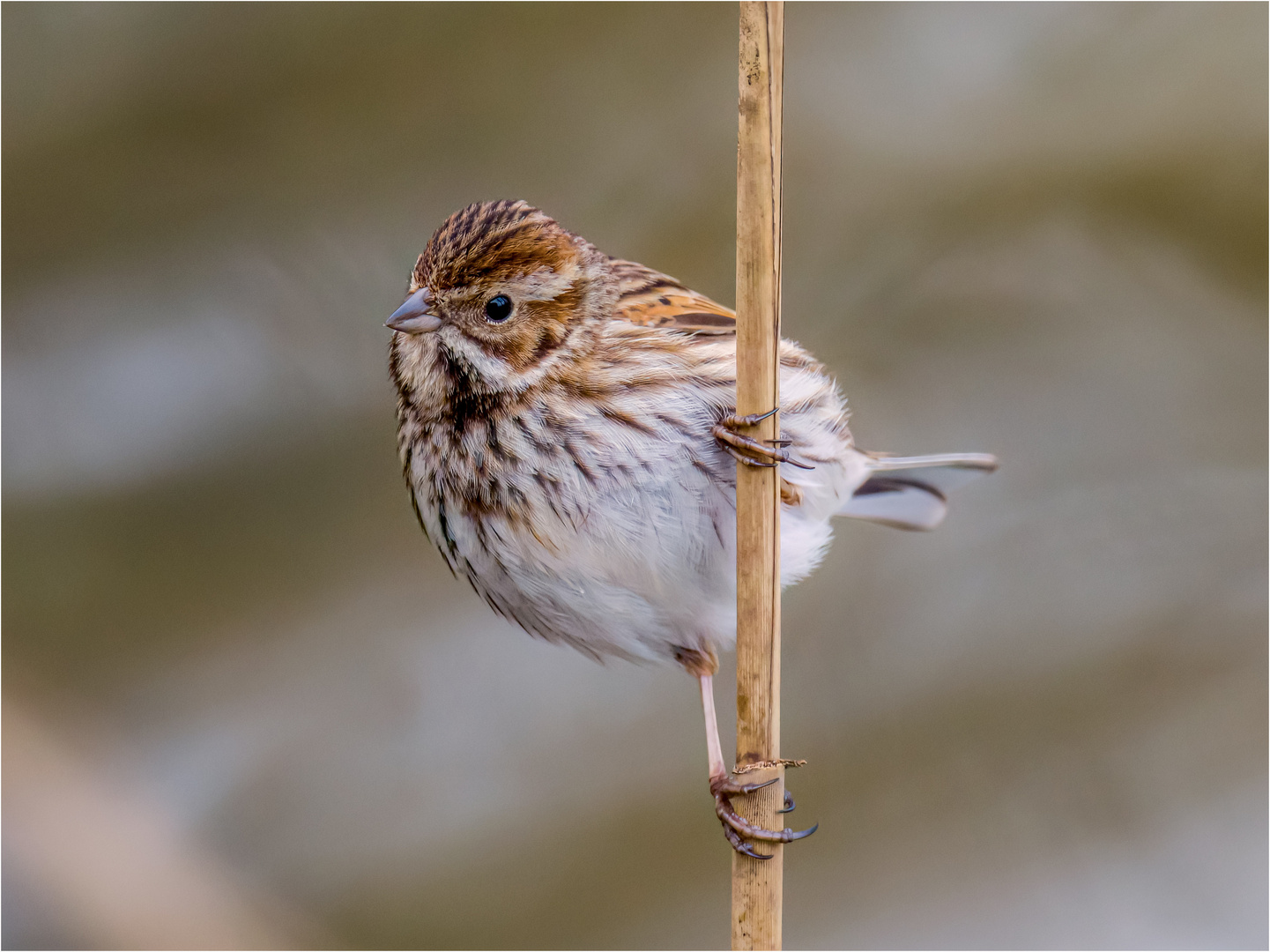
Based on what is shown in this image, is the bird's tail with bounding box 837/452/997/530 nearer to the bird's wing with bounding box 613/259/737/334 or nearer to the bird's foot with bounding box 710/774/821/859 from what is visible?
the bird's wing with bounding box 613/259/737/334

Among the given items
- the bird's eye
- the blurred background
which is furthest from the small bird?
the blurred background

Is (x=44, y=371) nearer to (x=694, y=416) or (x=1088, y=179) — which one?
(x=694, y=416)

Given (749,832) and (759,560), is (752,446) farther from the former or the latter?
(749,832)

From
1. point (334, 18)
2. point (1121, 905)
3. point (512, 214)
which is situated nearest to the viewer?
point (512, 214)

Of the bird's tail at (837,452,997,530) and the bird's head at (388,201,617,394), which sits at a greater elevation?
the bird's tail at (837,452,997,530)

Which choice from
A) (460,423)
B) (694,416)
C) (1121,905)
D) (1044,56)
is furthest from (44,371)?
(1121,905)

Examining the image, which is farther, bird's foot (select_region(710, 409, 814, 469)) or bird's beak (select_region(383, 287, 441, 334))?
bird's beak (select_region(383, 287, 441, 334))

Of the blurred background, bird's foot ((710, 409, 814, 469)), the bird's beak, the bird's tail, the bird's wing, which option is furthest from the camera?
the blurred background

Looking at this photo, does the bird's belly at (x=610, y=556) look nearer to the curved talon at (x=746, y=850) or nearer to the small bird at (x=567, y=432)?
the small bird at (x=567, y=432)
